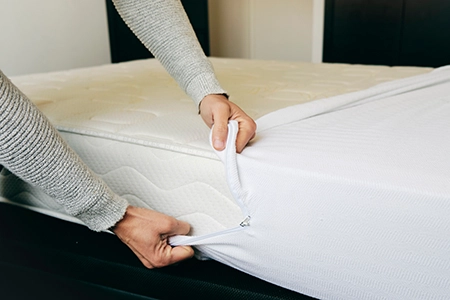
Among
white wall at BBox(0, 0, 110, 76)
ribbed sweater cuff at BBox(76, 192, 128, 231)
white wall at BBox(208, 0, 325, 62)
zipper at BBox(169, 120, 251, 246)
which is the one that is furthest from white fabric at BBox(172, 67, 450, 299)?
white wall at BBox(208, 0, 325, 62)

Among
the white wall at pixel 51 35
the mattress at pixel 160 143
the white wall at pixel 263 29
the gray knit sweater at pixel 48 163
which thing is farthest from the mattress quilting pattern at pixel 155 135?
the white wall at pixel 263 29

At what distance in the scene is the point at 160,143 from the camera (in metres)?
0.80

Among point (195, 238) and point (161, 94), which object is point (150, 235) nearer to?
point (195, 238)

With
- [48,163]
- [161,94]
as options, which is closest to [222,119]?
[48,163]

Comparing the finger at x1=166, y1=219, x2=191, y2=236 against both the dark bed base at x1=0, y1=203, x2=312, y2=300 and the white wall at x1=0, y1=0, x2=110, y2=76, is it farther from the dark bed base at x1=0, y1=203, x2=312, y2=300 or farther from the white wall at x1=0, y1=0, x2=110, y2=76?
the white wall at x1=0, y1=0, x2=110, y2=76

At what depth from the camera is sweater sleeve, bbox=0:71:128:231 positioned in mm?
662

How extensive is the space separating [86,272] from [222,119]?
36 centimetres

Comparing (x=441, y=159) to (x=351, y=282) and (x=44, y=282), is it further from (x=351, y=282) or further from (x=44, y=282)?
(x=44, y=282)

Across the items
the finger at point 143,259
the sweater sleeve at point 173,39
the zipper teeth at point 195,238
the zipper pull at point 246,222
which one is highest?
the sweater sleeve at point 173,39

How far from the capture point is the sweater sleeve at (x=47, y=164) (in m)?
0.66

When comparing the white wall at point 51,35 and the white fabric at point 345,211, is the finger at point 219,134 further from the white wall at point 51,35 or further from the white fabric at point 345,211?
the white wall at point 51,35

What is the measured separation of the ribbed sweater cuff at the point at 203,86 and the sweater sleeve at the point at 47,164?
0.24m

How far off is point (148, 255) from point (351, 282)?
0.31 meters

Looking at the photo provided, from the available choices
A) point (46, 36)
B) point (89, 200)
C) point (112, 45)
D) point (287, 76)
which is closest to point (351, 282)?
point (89, 200)
